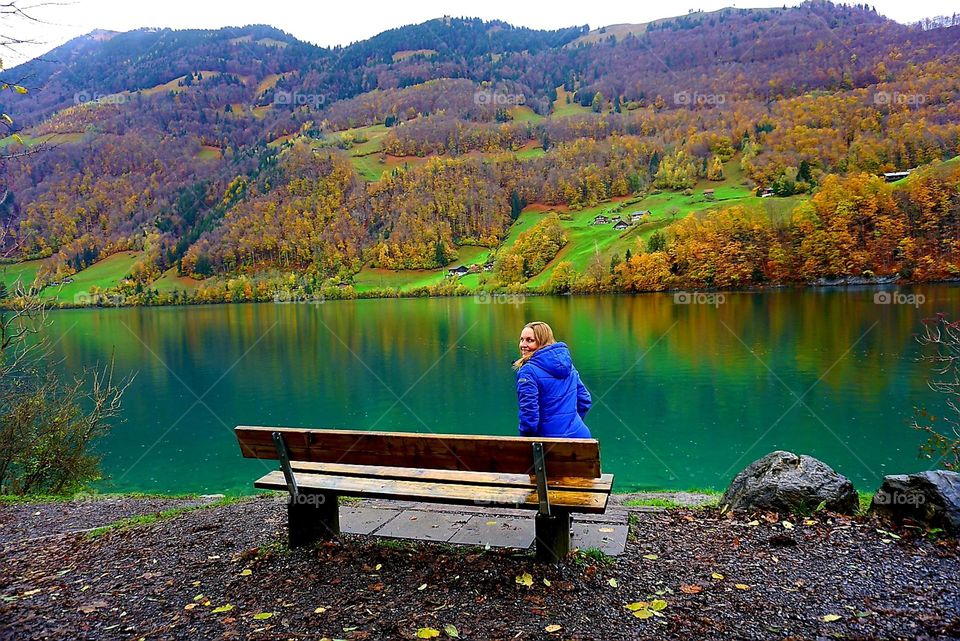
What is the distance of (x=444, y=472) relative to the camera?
215 inches

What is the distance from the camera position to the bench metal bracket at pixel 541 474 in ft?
15.6

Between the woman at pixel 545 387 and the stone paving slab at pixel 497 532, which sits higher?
the woman at pixel 545 387

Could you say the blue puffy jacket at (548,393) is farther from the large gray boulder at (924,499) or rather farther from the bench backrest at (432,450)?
the large gray boulder at (924,499)

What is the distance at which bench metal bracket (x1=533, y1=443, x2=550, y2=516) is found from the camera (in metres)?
4.75

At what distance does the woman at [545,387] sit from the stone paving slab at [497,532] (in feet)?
3.40

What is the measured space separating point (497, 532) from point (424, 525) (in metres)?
0.86

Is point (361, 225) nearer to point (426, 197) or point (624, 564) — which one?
point (426, 197)

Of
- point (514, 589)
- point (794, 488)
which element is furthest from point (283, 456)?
point (794, 488)

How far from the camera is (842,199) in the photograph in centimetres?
10638

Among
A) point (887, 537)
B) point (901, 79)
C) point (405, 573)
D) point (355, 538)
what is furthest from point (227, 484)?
point (901, 79)

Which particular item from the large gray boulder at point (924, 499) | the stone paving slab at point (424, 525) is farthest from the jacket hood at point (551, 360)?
the large gray boulder at point (924, 499)

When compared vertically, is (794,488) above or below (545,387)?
below

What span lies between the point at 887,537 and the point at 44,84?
28.6ft

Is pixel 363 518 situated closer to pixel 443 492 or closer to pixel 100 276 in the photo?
pixel 443 492
